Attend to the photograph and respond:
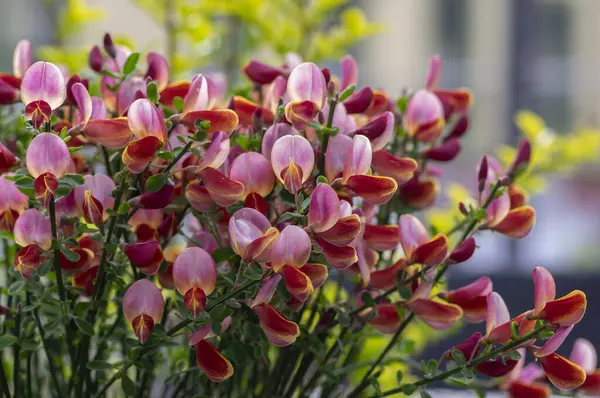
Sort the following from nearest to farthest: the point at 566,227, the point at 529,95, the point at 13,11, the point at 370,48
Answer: the point at 529,95 → the point at 566,227 → the point at 13,11 → the point at 370,48

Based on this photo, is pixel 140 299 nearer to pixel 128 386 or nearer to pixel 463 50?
pixel 128 386

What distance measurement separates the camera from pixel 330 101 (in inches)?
13.4

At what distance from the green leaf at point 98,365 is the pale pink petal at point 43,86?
10cm

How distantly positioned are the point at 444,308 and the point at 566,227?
114 inches

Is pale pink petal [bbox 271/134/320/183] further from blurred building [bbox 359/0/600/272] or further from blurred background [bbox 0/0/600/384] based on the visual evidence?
blurred building [bbox 359/0/600/272]

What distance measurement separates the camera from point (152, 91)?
0.33 meters

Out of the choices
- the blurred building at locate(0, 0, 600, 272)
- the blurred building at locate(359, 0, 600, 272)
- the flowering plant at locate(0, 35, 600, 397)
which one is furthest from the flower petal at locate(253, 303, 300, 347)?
the blurred building at locate(359, 0, 600, 272)

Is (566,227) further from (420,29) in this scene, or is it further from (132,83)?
(132,83)

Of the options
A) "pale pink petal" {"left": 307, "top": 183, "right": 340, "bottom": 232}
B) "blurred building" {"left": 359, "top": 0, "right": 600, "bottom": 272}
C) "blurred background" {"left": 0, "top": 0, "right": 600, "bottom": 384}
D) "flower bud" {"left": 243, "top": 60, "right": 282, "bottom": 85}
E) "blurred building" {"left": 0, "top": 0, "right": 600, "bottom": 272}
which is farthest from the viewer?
"blurred building" {"left": 359, "top": 0, "right": 600, "bottom": 272}

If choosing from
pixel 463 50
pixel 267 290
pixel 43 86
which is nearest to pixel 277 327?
pixel 267 290

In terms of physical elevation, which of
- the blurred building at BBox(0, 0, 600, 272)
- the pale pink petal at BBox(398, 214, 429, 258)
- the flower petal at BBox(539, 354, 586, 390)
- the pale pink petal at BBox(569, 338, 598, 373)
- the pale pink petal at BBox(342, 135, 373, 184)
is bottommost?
the blurred building at BBox(0, 0, 600, 272)

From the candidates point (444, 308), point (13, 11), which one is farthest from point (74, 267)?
point (13, 11)

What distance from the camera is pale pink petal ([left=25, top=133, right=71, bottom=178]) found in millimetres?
306

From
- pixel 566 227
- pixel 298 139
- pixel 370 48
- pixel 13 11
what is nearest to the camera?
pixel 298 139
